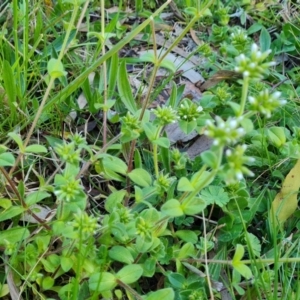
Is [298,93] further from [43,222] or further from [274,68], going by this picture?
[43,222]

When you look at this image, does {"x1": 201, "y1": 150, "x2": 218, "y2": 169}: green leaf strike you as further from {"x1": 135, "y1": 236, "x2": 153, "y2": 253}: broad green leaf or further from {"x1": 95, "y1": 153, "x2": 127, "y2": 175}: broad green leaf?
{"x1": 95, "y1": 153, "x2": 127, "y2": 175}: broad green leaf

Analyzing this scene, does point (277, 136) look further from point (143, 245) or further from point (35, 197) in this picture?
point (35, 197)

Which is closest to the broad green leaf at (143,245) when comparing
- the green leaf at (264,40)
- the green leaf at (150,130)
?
the green leaf at (150,130)

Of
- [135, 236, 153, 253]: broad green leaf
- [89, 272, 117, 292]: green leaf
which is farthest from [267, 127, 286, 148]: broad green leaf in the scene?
[89, 272, 117, 292]: green leaf

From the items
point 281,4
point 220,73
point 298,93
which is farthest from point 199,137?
point 281,4

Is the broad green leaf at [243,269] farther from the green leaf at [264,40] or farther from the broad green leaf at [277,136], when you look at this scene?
the green leaf at [264,40]
